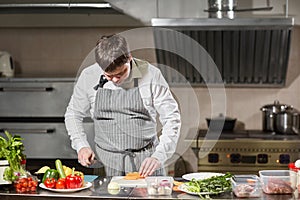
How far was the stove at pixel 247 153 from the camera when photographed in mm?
4430

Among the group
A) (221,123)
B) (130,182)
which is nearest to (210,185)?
(130,182)

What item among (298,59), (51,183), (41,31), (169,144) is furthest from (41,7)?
(298,59)

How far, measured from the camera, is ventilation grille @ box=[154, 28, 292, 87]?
4695 mm

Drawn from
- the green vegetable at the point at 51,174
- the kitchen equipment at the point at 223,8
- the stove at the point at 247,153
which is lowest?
the stove at the point at 247,153

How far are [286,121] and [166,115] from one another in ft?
4.15

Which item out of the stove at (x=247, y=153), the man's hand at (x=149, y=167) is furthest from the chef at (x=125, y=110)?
the stove at (x=247, y=153)

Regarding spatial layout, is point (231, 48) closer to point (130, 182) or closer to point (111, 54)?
point (111, 54)

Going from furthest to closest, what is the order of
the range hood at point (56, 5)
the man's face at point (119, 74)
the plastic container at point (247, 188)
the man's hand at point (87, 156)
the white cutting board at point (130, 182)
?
1. the range hood at point (56, 5)
2. the man's face at point (119, 74)
3. the man's hand at point (87, 156)
4. the white cutting board at point (130, 182)
5. the plastic container at point (247, 188)

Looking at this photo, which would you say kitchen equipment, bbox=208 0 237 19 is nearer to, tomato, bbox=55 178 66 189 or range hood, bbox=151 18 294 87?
range hood, bbox=151 18 294 87

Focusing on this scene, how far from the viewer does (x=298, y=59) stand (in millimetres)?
4965

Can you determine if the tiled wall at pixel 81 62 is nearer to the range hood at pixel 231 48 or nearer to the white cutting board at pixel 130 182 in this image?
the range hood at pixel 231 48

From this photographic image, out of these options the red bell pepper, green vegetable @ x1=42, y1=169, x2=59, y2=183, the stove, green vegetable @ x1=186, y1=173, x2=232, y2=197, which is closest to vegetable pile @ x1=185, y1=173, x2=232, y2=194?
green vegetable @ x1=186, y1=173, x2=232, y2=197

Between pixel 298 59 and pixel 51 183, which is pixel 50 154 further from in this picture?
pixel 298 59

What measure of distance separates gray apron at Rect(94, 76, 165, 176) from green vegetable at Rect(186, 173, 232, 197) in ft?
3.07
